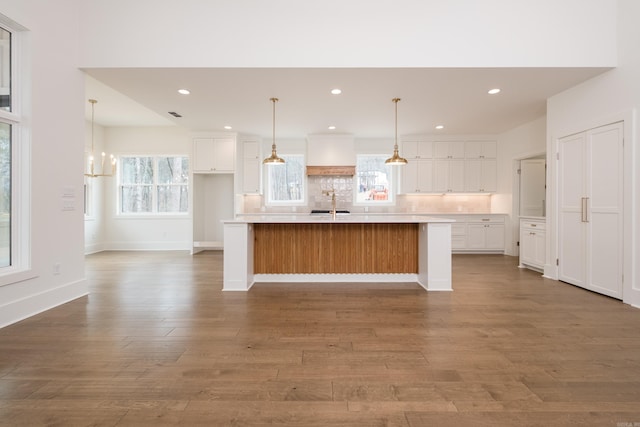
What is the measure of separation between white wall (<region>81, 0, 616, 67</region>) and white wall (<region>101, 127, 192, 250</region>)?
4176mm

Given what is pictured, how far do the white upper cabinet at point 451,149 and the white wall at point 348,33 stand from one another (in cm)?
367

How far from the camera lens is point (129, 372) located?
6.65ft

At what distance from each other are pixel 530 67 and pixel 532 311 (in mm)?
2875

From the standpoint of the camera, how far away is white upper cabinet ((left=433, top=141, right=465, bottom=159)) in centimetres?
740

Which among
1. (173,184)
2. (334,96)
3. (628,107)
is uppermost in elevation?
(334,96)

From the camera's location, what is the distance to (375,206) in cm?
779

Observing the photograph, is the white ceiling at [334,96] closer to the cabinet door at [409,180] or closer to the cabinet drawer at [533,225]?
the cabinet door at [409,180]

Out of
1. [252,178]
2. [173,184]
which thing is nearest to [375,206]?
[252,178]

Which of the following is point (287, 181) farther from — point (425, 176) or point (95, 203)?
point (95, 203)

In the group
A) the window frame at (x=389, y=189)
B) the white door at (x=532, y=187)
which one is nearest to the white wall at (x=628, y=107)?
the white door at (x=532, y=187)

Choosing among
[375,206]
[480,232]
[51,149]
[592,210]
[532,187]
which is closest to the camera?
[51,149]

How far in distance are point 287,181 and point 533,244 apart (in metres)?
5.35

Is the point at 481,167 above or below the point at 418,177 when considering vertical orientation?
above

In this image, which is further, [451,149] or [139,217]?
[139,217]
